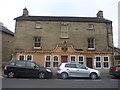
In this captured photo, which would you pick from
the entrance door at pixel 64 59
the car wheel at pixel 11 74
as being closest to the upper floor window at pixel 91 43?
→ the entrance door at pixel 64 59

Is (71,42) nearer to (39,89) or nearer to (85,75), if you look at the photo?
(85,75)

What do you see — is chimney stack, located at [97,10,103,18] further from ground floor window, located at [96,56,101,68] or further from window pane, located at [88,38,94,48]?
ground floor window, located at [96,56,101,68]

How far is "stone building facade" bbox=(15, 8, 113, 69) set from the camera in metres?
16.6

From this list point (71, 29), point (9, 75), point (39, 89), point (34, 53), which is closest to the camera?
point (39, 89)

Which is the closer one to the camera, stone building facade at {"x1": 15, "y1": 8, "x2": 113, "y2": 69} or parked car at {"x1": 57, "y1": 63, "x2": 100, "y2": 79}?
parked car at {"x1": 57, "y1": 63, "x2": 100, "y2": 79}

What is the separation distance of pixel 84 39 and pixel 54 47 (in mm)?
4992

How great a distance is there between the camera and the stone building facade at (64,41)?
16641 millimetres

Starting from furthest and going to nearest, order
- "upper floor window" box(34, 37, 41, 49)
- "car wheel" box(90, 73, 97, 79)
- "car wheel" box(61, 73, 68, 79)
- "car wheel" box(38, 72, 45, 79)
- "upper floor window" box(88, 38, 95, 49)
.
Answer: "upper floor window" box(88, 38, 95, 49)
"upper floor window" box(34, 37, 41, 49)
"car wheel" box(90, 73, 97, 79)
"car wheel" box(61, 73, 68, 79)
"car wheel" box(38, 72, 45, 79)

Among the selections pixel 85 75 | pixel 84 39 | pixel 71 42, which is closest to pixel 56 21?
pixel 71 42

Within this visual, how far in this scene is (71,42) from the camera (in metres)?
17.4

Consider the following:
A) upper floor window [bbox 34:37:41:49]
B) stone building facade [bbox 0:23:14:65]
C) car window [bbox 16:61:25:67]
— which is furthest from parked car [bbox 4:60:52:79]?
stone building facade [bbox 0:23:14:65]

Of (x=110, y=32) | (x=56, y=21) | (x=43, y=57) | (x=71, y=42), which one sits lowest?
(x=43, y=57)

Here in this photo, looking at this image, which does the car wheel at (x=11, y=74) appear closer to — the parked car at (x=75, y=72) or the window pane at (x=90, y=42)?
the parked car at (x=75, y=72)

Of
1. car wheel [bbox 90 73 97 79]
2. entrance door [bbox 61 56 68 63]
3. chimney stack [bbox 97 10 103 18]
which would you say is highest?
chimney stack [bbox 97 10 103 18]
